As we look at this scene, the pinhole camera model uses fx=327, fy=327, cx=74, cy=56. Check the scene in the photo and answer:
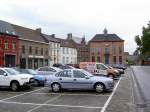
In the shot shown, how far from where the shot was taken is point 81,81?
2019cm

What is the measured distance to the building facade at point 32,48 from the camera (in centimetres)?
6125

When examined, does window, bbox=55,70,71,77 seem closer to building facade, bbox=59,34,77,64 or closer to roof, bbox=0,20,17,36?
roof, bbox=0,20,17,36

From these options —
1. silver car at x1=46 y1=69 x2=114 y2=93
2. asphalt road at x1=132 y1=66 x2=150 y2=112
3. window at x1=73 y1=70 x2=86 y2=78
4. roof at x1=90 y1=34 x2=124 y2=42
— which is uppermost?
roof at x1=90 y1=34 x2=124 y2=42

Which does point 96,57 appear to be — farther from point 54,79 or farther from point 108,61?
point 54,79

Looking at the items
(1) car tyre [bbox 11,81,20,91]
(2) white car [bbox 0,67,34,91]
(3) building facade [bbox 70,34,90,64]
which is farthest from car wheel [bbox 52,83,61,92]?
(3) building facade [bbox 70,34,90,64]

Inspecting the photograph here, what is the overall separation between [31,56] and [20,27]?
6.74 metres

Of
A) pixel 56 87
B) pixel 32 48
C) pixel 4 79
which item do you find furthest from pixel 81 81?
pixel 32 48

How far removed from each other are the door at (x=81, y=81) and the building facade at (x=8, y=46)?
34.1 m

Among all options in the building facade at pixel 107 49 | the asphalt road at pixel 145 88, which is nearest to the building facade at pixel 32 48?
the asphalt road at pixel 145 88

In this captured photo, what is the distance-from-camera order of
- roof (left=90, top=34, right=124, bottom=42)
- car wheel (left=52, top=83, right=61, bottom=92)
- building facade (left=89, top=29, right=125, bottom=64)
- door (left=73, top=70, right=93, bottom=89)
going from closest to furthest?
door (left=73, top=70, right=93, bottom=89) → car wheel (left=52, top=83, right=61, bottom=92) → building facade (left=89, top=29, right=125, bottom=64) → roof (left=90, top=34, right=124, bottom=42)

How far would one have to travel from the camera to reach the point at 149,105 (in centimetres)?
1434

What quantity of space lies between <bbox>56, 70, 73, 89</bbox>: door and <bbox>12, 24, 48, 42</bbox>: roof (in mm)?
41557

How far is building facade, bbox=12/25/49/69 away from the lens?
201 feet

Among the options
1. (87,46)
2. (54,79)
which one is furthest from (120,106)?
(87,46)
